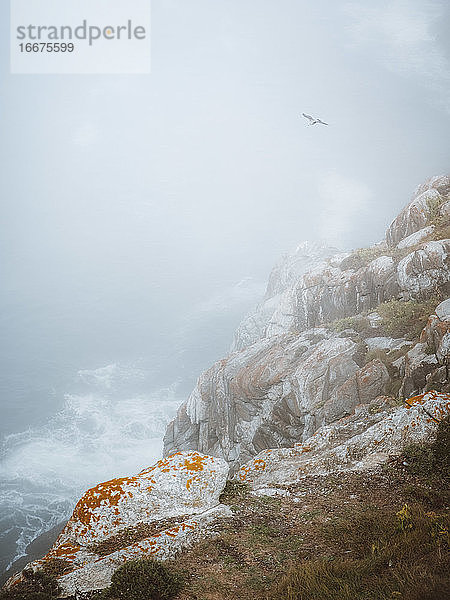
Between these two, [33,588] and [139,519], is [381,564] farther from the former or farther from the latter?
[33,588]

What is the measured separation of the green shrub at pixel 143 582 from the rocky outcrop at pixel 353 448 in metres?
4.01

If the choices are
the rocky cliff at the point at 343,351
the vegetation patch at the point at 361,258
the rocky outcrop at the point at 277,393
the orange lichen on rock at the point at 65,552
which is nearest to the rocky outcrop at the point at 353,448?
→ the rocky cliff at the point at 343,351

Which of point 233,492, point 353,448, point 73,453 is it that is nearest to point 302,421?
point 353,448

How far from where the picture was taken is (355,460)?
31.4ft

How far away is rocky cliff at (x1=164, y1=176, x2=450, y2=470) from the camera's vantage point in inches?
562

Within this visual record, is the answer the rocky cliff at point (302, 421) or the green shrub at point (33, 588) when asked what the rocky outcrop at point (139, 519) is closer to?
the rocky cliff at point (302, 421)

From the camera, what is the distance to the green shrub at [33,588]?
5418mm

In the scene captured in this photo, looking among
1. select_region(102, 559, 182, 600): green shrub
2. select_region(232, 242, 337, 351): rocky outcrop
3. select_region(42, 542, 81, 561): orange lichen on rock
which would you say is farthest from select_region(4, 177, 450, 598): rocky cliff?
select_region(232, 242, 337, 351): rocky outcrop

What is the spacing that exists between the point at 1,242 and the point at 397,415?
20137 centimetres

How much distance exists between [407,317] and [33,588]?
55.4 ft

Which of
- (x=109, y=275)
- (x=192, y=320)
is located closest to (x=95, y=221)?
(x=109, y=275)

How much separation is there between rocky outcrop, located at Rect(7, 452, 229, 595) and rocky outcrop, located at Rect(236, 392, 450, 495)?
1.72 m

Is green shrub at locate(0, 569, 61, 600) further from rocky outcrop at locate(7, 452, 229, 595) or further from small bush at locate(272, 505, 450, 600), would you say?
small bush at locate(272, 505, 450, 600)

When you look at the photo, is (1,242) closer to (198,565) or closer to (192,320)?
(192,320)
